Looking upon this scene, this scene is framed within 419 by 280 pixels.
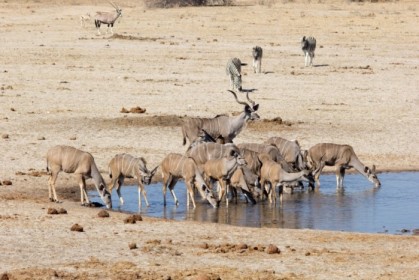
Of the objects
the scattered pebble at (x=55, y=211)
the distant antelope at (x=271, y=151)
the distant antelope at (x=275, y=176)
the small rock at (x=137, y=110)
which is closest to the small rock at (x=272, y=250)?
the scattered pebble at (x=55, y=211)

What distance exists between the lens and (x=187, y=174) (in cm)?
1641

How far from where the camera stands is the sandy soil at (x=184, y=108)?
39.7 feet

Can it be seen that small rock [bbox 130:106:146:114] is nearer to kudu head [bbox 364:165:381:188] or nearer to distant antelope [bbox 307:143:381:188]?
distant antelope [bbox 307:143:381:188]

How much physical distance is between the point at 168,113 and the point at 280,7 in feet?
91.6

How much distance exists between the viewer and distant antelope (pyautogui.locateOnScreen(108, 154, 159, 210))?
16359 millimetres

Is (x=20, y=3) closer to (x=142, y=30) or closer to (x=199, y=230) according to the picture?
(x=142, y=30)

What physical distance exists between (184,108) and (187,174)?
8.87 metres

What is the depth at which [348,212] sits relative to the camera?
16.2 meters

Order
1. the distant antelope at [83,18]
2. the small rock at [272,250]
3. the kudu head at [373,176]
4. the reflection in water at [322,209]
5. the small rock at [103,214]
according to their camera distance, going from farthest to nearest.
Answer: the distant antelope at [83,18]
the kudu head at [373,176]
the reflection in water at [322,209]
the small rock at [103,214]
the small rock at [272,250]

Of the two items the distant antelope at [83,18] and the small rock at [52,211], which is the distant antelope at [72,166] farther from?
the distant antelope at [83,18]

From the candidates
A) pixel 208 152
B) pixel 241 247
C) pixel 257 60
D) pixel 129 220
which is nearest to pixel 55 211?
pixel 129 220

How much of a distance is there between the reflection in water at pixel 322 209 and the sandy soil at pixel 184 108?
3.76ft

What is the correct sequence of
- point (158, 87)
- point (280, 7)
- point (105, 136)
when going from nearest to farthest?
point (105, 136) < point (158, 87) < point (280, 7)

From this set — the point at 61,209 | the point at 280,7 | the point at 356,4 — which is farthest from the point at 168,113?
the point at 356,4
